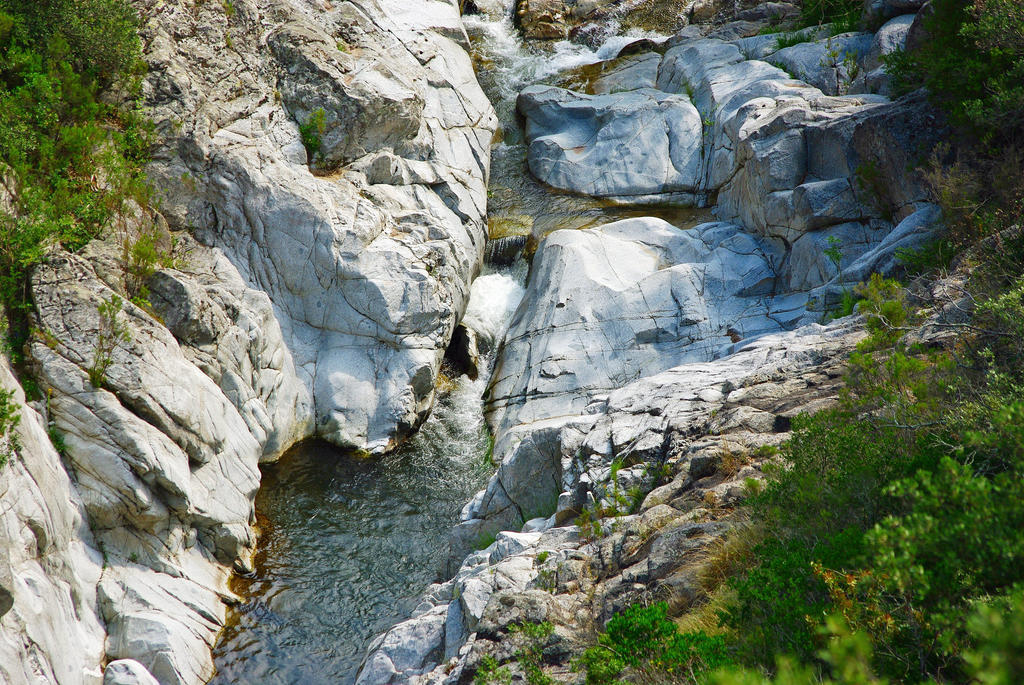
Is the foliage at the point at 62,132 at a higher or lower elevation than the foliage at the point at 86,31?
lower

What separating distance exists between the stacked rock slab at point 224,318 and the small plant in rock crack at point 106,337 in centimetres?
3

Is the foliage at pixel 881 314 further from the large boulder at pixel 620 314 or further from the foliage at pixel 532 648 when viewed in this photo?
the large boulder at pixel 620 314

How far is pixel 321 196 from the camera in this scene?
1585 cm

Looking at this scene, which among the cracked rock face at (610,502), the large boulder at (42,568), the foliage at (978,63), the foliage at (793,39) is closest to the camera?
the cracked rock face at (610,502)

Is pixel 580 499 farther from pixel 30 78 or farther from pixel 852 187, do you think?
pixel 30 78

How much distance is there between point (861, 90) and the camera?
Answer: 60.8 feet

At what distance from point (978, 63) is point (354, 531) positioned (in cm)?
1405

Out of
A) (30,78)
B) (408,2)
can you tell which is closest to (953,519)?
(30,78)

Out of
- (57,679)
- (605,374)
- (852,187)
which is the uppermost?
(852,187)

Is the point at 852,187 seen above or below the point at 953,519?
below

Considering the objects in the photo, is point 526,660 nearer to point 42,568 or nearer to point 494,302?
point 42,568

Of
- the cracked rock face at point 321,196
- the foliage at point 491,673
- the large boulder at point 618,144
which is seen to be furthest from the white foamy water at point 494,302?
the foliage at point 491,673

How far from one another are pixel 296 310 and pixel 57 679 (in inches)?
351

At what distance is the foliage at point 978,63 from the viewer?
978 cm
